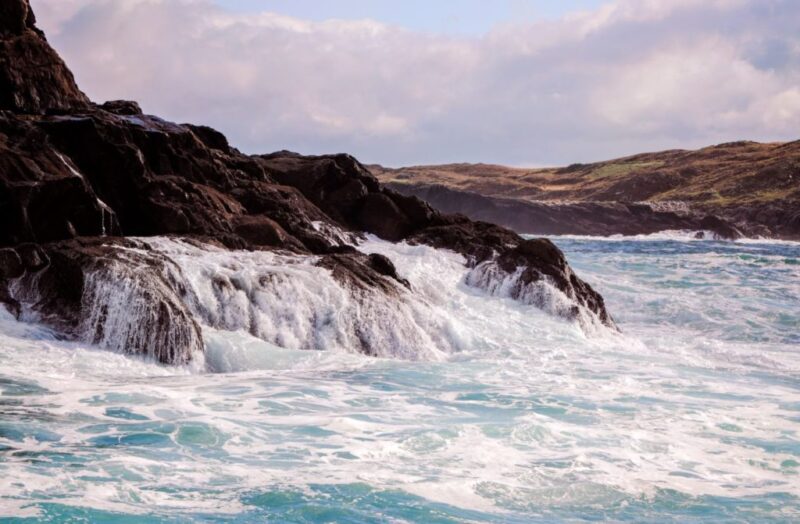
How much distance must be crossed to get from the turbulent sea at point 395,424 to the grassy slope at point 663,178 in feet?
287

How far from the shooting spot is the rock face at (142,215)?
589 inches

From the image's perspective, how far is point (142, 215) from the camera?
1916 centimetres

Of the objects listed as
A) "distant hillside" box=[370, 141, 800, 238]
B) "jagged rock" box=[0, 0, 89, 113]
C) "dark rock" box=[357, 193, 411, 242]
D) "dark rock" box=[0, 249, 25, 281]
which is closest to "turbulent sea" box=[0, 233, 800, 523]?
"dark rock" box=[0, 249, 25, 281]

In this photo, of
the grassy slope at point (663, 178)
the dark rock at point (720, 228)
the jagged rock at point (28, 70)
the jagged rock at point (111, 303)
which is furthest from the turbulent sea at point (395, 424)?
the grassy slope at point (663, 178)

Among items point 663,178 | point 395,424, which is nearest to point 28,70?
point 395,424

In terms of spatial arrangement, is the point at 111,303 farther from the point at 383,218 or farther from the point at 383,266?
the point at 383,218

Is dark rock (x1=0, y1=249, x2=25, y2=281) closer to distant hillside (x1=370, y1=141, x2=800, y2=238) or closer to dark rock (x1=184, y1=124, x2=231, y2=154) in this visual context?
dark rock (x1=184, y1=124, x2=231, y2=154)

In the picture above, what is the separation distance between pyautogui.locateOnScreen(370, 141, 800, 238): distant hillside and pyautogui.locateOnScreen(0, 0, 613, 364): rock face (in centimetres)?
6591

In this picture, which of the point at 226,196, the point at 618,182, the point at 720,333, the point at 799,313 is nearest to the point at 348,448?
the point at 226,196

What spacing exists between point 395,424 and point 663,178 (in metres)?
126

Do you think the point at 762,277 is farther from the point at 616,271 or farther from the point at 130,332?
the point at 130,332

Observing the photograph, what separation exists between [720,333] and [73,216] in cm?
1640

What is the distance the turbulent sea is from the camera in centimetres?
883

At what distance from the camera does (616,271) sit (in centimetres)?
3841
